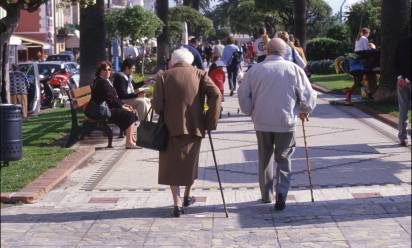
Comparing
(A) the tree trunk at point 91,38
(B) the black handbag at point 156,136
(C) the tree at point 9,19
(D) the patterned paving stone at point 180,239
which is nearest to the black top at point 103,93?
(C) the tree at point 9,19

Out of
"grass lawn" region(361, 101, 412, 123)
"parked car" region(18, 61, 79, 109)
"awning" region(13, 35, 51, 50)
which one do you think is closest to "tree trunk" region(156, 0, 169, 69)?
"parked car" region(18, 61, 79, 109)

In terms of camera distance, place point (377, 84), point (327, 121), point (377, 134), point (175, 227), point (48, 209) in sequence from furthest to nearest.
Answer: point (377, 84) → point (327, 121) → point (377, 134) → point (48, 209) → point (175, 227)

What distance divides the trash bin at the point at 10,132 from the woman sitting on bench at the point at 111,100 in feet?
7.49

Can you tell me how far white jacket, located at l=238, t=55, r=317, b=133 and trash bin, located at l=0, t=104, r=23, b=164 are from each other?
3.74 metres

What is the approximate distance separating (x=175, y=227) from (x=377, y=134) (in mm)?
6656

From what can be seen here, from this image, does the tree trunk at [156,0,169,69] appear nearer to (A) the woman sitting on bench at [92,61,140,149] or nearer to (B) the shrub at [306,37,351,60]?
(B) the shrub at [306,37,351,60]

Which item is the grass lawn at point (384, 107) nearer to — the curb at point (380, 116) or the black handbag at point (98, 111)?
the curb at point (380, 116)

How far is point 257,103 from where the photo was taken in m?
7.59

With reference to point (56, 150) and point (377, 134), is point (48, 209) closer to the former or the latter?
point (56, 150)

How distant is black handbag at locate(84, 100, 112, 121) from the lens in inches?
488

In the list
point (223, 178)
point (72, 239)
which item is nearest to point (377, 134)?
point (223, 178)

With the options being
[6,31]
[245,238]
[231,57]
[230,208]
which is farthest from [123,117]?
[231,57]

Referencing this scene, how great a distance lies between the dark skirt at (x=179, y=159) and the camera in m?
7.56

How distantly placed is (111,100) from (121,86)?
1106 millimetres
